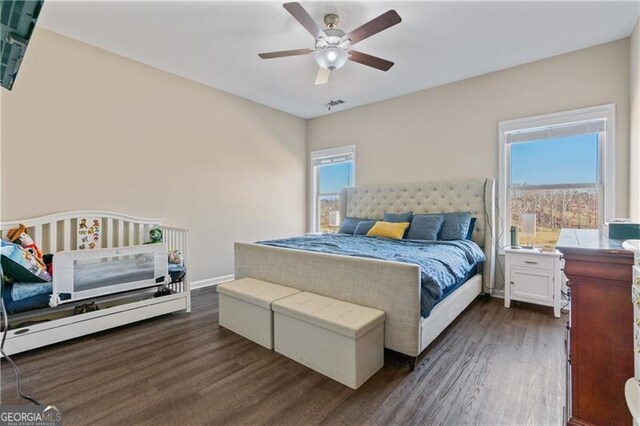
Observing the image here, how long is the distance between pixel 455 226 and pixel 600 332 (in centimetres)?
241

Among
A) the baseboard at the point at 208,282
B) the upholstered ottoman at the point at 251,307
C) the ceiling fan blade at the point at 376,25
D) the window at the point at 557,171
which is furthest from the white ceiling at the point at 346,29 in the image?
the baseboard at the point at 208,282

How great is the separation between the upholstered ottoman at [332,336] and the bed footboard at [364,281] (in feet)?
0.30

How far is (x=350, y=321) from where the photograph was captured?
1869 millimetres

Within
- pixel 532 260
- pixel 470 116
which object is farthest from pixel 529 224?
pixel 470 116

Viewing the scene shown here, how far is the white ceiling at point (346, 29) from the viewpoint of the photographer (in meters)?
2.45

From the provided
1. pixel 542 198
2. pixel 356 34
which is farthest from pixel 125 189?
pixel 542 198

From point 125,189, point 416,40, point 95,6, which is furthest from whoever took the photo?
point 125,189

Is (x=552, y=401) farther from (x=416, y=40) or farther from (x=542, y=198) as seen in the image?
(x=416, y=40)

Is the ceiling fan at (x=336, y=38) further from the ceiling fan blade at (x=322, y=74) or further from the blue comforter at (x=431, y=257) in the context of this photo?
the blue comforter at (x=431, y=257)

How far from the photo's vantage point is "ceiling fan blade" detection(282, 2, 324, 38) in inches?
75.9

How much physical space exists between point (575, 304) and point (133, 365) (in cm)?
264

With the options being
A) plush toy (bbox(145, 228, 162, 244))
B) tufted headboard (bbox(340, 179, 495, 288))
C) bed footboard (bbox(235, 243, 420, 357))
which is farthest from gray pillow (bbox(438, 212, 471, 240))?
plush toy (bbox(145, 228, 162, 244))

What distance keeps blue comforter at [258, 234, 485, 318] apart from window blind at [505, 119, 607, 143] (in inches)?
55.6

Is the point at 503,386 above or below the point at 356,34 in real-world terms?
below
